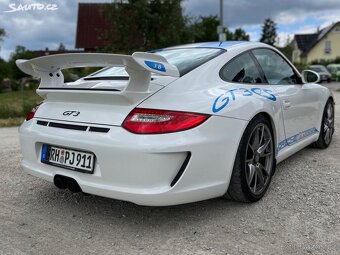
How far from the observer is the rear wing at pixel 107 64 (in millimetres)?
2611

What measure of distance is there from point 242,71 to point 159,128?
1.21 meters

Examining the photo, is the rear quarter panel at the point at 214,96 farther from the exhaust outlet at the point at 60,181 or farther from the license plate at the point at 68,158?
the exhaust outlet at the point at 60,181

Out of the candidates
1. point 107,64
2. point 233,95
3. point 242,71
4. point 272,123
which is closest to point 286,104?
point 272,123

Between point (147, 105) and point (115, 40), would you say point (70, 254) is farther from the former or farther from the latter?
point (115, 40)

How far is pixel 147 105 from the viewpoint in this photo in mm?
2766

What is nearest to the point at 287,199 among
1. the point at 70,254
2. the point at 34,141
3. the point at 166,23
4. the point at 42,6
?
the point at 70,254

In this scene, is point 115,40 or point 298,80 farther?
point 115,40

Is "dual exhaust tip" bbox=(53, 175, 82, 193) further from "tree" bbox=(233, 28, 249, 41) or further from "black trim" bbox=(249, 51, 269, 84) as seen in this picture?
"tree" bbox=(233, 28, 249, 41)

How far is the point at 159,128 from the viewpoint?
2676 millimetres

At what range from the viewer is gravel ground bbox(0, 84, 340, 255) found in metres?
2.64

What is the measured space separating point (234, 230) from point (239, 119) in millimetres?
818

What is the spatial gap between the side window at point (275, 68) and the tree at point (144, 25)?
12.3 meters

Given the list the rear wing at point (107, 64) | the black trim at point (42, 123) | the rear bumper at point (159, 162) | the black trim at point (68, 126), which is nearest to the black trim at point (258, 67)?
the rear bumper at point (159, 162)

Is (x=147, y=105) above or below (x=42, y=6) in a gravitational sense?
below
